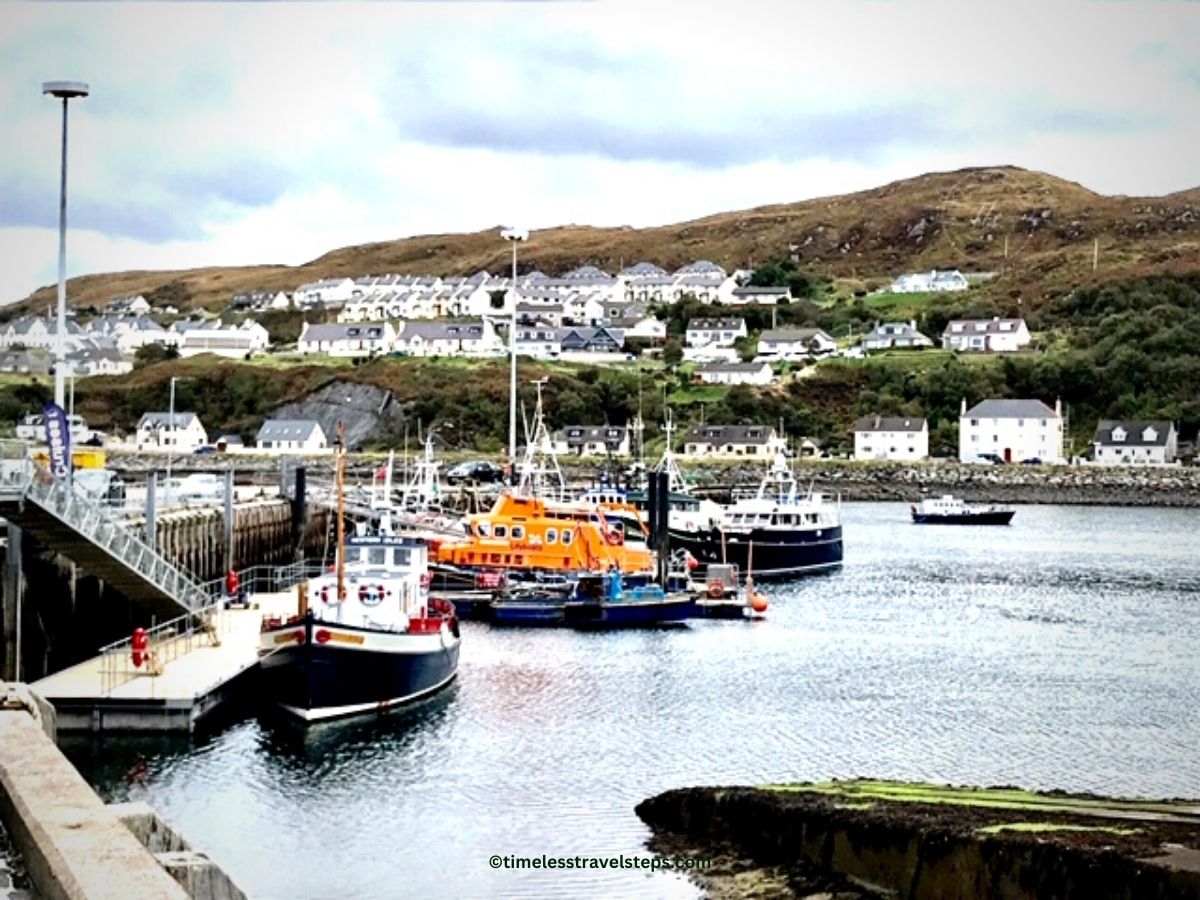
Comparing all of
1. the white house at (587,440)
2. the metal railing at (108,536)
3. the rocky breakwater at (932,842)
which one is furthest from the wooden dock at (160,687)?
the white house at (587,440)

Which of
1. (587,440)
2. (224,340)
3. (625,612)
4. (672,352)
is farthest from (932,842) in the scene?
(224,340)

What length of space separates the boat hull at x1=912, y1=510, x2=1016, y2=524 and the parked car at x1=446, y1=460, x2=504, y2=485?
2418 centimetres

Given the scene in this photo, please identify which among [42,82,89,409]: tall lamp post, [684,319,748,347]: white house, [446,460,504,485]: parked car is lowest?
[446,460,504,485]: parked car

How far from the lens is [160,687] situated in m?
30.2

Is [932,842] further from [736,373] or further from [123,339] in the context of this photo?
[123,339]

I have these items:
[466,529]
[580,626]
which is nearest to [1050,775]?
[580,626]

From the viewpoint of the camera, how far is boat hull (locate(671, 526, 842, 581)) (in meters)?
66.1

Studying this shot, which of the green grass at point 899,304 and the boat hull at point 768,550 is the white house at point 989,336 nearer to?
the green grass at point 899,304

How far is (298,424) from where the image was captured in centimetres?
13488

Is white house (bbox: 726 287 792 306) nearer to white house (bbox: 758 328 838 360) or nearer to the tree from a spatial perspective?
the tree

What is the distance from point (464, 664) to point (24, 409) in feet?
266

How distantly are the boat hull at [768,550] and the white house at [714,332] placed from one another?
324 ft

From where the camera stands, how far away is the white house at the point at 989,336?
159 meters

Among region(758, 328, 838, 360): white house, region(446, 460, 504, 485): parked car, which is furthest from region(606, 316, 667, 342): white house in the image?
region(446, 460, 504, 485): parked car
